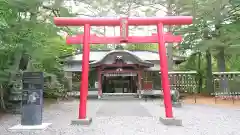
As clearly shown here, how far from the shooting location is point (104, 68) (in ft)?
72.0

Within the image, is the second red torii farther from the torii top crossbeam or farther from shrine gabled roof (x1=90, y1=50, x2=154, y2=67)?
shrine gabled roof (x1=90, y1=50, x2=154, y2=67)

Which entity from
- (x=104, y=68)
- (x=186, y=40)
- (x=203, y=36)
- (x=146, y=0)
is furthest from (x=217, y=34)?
(x=104, y=68)

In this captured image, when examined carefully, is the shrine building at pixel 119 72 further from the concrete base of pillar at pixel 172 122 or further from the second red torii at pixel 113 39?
the concrete base of pillar at pixel 172 122

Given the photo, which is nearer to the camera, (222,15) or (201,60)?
(222,15)

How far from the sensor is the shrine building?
21469mm

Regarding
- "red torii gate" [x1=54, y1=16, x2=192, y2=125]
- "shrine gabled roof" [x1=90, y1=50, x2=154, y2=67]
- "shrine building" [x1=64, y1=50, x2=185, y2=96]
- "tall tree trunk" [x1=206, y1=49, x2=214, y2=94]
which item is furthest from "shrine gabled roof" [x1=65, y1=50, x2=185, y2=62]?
"red torii gate" [x1=54, y1=16, x2=192, y2=125]

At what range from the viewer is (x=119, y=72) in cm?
2166

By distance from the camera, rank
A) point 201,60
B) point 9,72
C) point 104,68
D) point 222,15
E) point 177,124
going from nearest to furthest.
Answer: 1. point 177,124
2. point 9,72
3. point 222,15
4. point 104,68
5. point 201,60

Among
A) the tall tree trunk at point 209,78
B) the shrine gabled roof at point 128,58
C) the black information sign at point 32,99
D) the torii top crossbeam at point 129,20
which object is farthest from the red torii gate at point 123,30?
the tall tree trunk at point 209,78

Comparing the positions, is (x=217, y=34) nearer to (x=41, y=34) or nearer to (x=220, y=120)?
(x=220, y=120)

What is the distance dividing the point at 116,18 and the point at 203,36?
9975 millimetres

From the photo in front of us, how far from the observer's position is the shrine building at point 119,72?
21469 mm

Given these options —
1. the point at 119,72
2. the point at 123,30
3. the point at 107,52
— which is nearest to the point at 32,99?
the point at 123,30

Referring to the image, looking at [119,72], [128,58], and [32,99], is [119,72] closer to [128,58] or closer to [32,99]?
[128,58]
